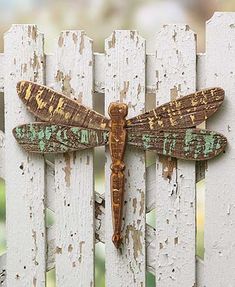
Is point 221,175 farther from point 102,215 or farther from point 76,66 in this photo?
point 76,66

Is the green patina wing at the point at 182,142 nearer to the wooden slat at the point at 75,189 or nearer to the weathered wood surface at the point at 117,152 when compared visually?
the weathered wood surface at the point at 117,152

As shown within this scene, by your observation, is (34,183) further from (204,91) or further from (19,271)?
(204,91)

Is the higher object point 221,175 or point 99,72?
point 99,72

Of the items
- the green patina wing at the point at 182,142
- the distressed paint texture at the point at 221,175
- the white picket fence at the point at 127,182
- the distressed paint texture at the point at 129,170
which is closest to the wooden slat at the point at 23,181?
the white picket fence at the point at 127,182

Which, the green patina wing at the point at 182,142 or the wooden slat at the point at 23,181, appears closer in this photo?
the green patina wing at the point at 182,142

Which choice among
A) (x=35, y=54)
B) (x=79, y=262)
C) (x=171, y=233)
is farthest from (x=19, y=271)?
(x=35, y=54)

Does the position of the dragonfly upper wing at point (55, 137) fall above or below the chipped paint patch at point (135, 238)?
above

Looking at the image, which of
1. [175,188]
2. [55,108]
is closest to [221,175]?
[175,188]

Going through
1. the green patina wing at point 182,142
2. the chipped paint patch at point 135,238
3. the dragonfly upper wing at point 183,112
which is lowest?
the chipped paint patch at point 135,238
